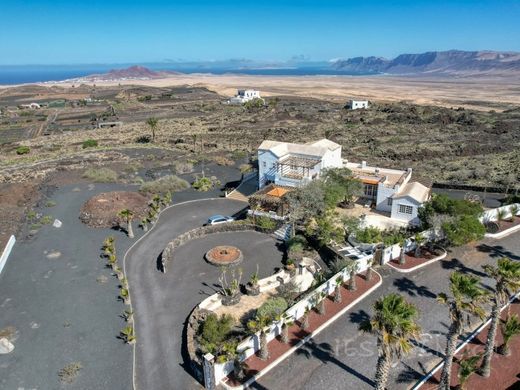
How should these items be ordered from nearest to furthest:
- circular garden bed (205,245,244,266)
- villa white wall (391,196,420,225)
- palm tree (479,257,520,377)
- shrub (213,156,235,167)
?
palm tree (479,257,520,377) < circular garden bed (205,245,244,266) < villa white wall (391,196,420,225) < shrub (213,156,235,167)

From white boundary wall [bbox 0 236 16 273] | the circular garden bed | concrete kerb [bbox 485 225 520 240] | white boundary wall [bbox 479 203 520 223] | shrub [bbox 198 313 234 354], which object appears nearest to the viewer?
shrub [bbox 198 313 234 354]

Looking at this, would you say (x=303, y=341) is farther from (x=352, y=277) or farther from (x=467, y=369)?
(x=467, y=369)

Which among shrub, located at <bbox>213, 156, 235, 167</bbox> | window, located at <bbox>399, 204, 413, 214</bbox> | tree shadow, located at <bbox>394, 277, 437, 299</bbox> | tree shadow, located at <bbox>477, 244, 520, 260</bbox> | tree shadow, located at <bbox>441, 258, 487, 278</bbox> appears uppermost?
window, located at <bbox>399, 204, 413, 214</bbox>

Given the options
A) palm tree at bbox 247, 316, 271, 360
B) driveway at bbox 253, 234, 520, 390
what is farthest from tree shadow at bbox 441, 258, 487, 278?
palm tree at bbox 247, 316, 271, 360

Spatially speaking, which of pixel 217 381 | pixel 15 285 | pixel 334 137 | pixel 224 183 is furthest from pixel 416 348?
pixel 334 137

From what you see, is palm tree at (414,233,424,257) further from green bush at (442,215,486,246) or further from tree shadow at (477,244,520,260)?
tree shadow at (477,244,520,260)

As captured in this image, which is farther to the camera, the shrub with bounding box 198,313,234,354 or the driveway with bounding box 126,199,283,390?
the shrub with bounding box 198,313,234,354

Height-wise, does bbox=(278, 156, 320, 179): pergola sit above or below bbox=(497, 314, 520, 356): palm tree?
above

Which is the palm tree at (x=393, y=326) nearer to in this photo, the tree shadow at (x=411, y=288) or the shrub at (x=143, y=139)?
the tree shadow at (x=411, y=288)
